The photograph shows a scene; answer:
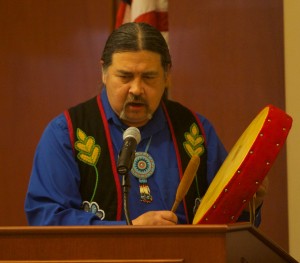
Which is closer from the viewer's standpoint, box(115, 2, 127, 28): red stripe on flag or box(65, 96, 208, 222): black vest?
box(65, 96, 208, 222): black vest

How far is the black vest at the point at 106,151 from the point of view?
2.22 metres

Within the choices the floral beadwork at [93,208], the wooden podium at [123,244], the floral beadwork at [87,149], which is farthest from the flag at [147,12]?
the wooden podium at [123,244]

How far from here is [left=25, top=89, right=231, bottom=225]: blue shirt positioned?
81.3 inches

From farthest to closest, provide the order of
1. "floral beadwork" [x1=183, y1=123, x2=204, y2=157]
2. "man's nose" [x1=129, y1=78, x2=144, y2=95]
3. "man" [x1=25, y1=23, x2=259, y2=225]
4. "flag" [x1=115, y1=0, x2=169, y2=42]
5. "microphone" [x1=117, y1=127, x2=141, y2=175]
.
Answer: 1. "flag" [x1=115, y1=0, x2=169, y2=42]
2. "floral beadwork" [x1=183, y1=123, x2=204, y2=157]
3. "man's nose" [x1=129, y1=78, x2=144, y2=95]
4. "man" [x1=25, y1=23, x2=259, y2=225]
5. "microphone" [x1=117, y1=127, x2=141, y2=175]

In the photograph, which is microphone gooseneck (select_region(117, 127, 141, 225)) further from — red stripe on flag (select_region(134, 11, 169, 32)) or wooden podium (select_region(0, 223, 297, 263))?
red stripe on flag (select_region(134, 11, 169, 32))

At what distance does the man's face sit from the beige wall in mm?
801

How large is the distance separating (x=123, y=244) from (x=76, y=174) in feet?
2.62

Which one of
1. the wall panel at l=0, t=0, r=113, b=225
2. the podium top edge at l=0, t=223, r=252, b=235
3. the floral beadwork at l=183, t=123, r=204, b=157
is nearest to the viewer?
the podium top edge at l=0, t=223, r=252, b=235

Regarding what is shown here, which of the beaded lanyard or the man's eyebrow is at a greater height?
the man's eyebrow

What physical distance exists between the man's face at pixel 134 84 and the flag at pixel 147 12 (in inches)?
38.9

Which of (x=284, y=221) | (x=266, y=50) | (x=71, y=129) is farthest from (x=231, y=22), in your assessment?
(x=71, y=129)

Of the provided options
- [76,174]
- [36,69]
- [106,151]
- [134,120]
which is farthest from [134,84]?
[36,69]

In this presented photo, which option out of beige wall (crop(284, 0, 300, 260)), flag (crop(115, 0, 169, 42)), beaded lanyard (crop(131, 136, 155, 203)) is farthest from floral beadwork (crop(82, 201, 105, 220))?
flag (crop(115, 0, 169, 42))

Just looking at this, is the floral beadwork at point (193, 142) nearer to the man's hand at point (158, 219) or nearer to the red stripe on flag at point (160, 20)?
the man's hand at point (158, 219)
